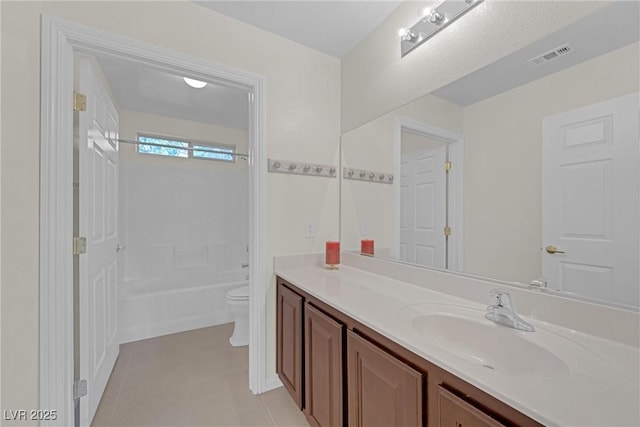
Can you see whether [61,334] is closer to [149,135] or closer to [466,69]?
[466,69]

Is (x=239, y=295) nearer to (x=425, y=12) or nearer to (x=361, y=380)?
(x=361, y=380)

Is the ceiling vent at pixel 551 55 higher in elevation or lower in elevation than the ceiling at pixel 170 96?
lower

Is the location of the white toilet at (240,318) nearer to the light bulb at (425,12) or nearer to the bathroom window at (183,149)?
the bathroom window at (183,149)

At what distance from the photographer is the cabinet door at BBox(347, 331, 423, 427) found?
81cm

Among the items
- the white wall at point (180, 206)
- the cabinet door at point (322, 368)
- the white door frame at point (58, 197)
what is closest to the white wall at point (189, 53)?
the white door frame at point (58, 197)

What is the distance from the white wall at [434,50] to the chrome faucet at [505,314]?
99cm

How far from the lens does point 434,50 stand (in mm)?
1435

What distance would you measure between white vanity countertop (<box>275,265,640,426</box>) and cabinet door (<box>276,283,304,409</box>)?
33 centimetres

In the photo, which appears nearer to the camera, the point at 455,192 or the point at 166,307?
the point at 455,192

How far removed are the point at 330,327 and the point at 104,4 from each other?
1965 mm

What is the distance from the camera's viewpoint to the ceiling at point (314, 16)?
63.8 inches

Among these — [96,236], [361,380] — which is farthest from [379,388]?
[96,236]

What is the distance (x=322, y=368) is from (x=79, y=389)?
50.7 inches

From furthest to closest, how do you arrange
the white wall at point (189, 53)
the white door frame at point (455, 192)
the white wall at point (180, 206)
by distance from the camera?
the white wall at point (180, 206)
the white door frame at point (455, 192)
the white wall at point (189, 53)
